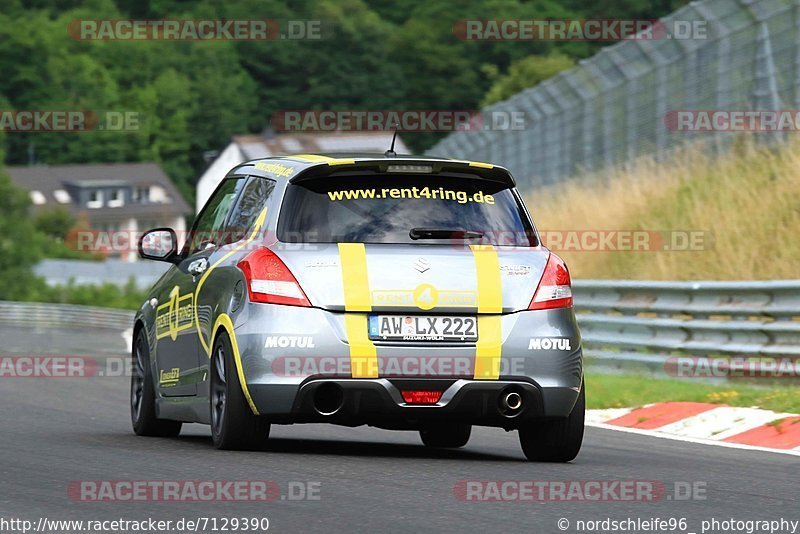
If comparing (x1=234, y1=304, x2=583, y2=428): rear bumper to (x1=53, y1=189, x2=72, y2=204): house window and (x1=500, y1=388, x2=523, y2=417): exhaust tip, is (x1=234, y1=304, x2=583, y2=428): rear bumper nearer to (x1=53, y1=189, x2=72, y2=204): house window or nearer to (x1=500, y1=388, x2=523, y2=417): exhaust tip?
(x1=500, y1=388, x2=523, y2=417): exhaust tip

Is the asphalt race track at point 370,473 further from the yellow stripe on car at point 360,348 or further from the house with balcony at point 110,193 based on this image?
the house with balcony at point 110,193

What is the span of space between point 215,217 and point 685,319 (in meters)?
7.47

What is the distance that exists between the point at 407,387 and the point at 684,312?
8.32 meters

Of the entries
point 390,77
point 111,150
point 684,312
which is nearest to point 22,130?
point 111,150

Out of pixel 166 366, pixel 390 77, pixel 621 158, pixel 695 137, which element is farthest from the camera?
pixel 390 77

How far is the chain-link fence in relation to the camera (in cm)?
2216

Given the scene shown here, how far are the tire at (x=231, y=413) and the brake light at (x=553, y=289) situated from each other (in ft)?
5.13

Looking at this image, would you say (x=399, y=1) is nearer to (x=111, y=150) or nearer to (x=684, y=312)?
(x=111, y=150)

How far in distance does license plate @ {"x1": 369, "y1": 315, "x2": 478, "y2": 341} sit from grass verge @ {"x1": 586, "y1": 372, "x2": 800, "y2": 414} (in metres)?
4.33

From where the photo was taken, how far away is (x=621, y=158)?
27.3 metres

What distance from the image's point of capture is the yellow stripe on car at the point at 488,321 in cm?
966

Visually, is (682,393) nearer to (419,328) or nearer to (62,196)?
(419,328)
